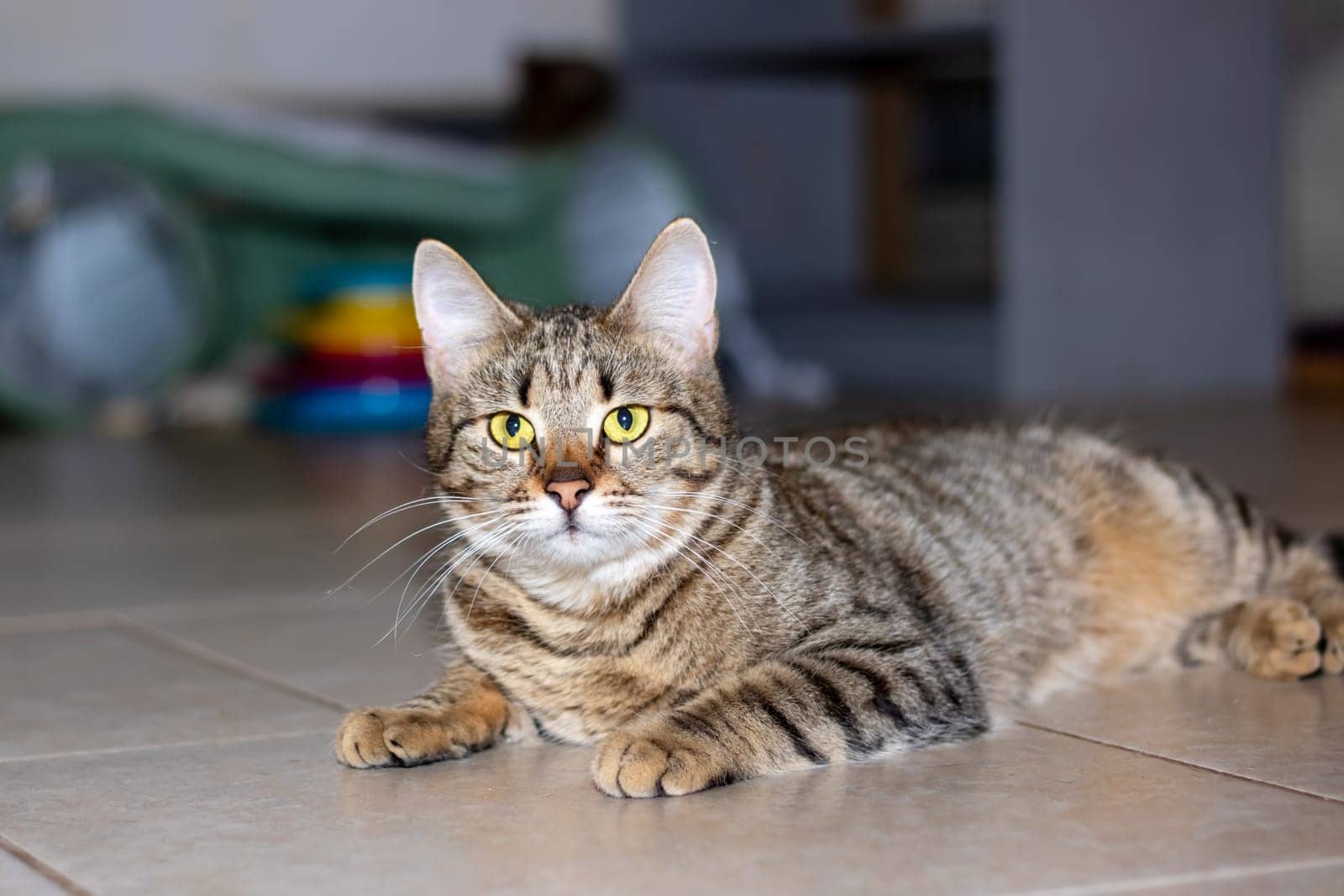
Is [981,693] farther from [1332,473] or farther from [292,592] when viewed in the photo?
[1332,473]

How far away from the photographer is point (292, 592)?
3.16m

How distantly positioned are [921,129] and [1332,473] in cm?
386

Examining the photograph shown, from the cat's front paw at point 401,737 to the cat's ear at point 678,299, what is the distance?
1.77 feet

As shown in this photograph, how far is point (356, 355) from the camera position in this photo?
595 cm

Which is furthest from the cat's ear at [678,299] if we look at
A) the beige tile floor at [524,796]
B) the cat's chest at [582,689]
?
the beige tile floor at [524,796]

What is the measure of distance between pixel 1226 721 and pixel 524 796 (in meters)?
0.86

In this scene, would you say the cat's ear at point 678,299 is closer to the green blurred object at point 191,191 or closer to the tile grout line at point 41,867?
the tile grout line at point 41,867

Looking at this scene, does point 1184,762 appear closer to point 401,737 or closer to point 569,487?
point 569,487

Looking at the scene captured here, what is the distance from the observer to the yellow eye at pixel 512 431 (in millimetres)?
1993

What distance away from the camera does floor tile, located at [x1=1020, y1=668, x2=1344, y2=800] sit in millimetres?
1797

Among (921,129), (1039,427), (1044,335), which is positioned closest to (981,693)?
(1039,427)

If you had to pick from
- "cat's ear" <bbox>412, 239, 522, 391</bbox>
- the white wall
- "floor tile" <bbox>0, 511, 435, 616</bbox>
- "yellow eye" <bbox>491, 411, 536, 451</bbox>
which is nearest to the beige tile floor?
"floor tile" <bbox>0, 511, 435, 616</bbox>

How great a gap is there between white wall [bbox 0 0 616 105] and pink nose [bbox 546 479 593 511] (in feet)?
A: 19.8

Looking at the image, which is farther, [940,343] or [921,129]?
[921,129]
